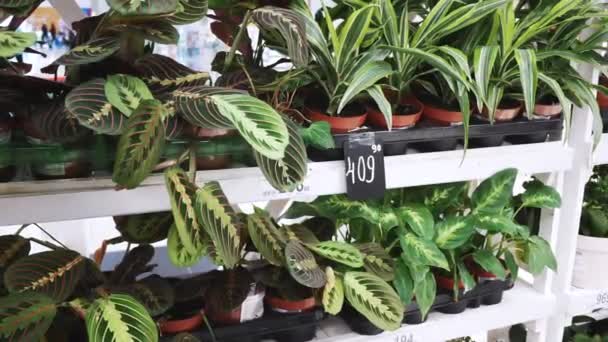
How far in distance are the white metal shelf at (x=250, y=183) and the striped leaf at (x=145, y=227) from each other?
5.0 inches

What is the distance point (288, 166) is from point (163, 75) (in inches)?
9.3

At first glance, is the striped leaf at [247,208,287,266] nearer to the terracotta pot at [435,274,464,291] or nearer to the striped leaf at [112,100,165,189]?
the striped leaf at [112,100,165,189]

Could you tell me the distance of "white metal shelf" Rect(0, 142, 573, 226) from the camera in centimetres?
75

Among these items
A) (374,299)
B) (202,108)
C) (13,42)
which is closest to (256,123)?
(202,108)

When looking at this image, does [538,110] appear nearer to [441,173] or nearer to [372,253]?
[441,173]

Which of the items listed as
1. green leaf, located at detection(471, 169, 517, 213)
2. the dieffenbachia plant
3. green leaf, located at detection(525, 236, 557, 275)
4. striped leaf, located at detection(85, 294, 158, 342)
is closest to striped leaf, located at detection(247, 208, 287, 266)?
the dieffenbachia plant

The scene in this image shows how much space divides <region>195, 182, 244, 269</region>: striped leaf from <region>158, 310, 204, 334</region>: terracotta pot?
0.27m

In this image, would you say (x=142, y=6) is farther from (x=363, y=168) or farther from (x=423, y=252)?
(x=423, y=252)

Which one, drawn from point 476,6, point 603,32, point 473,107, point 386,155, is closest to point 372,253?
point 386,155

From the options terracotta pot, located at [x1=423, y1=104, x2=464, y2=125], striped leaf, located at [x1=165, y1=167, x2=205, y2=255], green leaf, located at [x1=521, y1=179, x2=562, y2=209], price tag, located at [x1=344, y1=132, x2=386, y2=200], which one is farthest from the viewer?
green leaf, located at [x1=521, y1=179, x2=562, y2=209]

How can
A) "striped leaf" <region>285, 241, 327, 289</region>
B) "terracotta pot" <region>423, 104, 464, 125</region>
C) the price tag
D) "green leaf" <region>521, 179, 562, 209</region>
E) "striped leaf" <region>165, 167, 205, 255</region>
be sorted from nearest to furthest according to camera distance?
"striped leaf" <region>165, 167, 205, 255</region> < "striped leaf" <region>285, 241, 327, 289</region> < the price tag < "terracotta pot" <region>423, 104, 464, 125</region> < "green leaf" <region>521, 179, 562, 209</region>

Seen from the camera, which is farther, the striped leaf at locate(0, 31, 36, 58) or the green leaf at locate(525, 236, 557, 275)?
the green leaf at locate(525, 236, 557, 275)

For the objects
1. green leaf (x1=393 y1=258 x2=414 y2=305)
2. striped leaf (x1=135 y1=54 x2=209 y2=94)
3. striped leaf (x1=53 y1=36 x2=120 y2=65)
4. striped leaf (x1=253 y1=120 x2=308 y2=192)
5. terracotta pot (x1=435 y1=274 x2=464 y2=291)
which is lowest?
terracotta pot (x1=435 y1=274 x2=464 y2=291)

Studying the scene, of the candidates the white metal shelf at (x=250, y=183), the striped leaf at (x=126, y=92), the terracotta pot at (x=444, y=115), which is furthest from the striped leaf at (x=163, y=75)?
the terracotta pot at (x=444, y=115)
